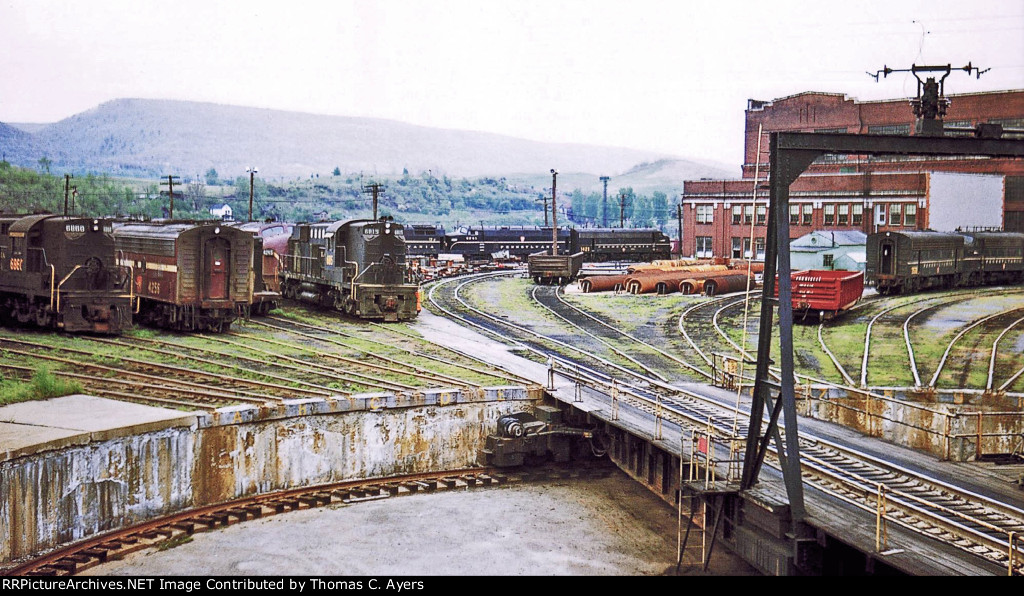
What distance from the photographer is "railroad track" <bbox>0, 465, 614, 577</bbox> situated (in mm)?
17859

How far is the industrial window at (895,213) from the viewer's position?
53.8 metres

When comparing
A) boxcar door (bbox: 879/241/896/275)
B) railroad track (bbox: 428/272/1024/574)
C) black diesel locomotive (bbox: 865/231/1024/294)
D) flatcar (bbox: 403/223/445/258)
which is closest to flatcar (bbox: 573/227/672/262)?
flatcar (bbox: 403/223/445/258)

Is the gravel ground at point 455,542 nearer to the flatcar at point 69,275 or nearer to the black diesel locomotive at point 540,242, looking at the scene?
the flatcar at point 69,275

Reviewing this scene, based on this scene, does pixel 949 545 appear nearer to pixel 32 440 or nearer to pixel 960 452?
pixel 960 452

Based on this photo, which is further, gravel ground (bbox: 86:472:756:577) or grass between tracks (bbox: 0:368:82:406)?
grass between tracks (bbox: 0:368:82:406)

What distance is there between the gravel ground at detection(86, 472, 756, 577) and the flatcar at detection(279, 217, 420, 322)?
1551 centimetres

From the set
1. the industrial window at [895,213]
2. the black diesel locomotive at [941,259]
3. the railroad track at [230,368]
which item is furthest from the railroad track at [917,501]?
the industrial window at [895,213]

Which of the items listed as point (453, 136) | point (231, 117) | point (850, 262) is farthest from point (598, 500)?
point (453, 136)

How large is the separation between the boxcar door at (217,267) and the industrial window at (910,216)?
126 ft

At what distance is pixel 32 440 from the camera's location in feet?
60.8

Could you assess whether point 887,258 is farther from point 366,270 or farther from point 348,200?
point 348,200

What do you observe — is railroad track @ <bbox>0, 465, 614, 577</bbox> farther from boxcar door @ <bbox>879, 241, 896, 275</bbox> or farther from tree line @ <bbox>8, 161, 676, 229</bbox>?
tree line @ <bbox>8, 161, 676, 229</bbox>

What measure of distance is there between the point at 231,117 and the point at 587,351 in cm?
11350

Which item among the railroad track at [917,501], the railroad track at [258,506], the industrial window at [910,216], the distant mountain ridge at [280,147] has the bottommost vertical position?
the railroad track at [258,506]
